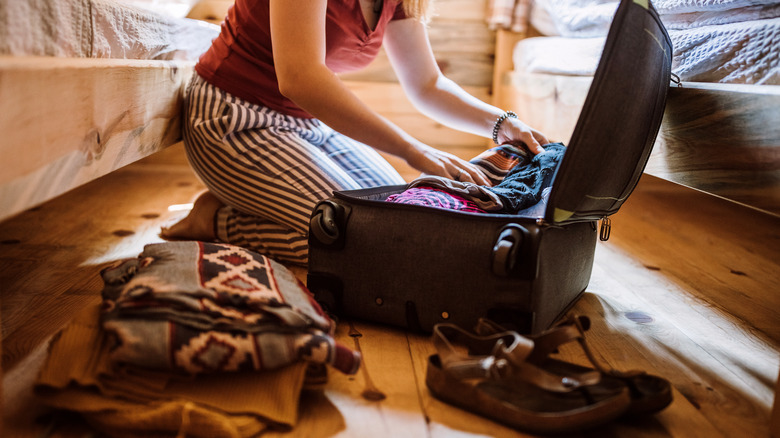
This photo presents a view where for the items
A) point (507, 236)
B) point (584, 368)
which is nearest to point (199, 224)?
point (507, 236)

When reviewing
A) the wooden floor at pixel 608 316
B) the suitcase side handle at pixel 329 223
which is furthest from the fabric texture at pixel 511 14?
the suitcase side handle at pixel 329 223

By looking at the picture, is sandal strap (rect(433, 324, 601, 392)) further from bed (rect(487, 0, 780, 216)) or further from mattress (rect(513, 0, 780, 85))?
mattress (rect(513, 0, 780, 85))

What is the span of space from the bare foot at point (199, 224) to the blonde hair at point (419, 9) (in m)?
0.60

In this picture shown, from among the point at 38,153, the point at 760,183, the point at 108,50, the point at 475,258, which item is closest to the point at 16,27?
the point at 38,153

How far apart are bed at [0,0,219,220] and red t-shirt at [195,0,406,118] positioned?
4.4 inches

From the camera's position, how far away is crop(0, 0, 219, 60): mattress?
2.32ft

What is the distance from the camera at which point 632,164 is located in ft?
3.10

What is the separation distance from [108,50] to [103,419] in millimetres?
603

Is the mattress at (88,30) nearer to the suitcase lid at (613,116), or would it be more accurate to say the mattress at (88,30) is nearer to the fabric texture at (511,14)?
the suitcase lid at (613,116)

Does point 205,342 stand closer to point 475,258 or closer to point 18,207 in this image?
point 18,207

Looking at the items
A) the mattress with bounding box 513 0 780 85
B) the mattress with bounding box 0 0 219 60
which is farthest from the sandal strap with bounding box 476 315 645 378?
the mattress with bounding box 0 0 219 60

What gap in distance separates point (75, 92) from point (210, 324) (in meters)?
0.36

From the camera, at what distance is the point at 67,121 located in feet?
2.49

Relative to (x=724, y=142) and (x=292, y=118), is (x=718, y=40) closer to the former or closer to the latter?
(x=724, y=142)
